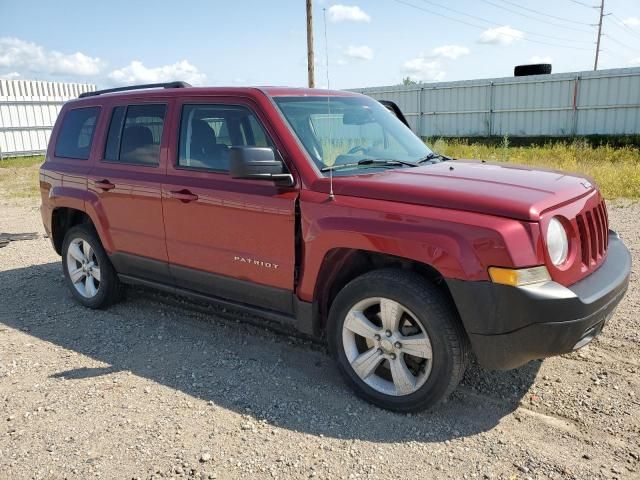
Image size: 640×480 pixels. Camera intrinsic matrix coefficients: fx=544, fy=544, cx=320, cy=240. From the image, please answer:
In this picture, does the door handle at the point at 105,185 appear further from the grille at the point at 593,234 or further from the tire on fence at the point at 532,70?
the tire on fence at the point at 532,70

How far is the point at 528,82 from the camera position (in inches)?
877

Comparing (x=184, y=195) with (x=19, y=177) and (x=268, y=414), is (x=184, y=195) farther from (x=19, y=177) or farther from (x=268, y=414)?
(x=19, y=177)

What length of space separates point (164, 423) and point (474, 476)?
5.86ft

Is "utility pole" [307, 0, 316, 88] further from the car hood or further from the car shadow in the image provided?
the car hood

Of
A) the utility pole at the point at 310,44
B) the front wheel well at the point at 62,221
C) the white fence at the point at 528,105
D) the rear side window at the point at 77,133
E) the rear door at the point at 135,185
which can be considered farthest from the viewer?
the white fence at the point at 528,105

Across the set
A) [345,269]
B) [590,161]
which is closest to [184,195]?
[345,269]

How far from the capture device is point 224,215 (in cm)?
389

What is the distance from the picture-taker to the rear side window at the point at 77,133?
5062 millimetres

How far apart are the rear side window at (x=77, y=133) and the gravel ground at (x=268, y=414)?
1.70 metres

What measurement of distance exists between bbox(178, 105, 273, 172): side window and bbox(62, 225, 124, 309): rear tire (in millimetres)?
1514

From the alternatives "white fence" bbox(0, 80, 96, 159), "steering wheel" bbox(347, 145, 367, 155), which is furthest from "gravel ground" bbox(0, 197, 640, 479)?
"white fence" bbox(0, 80, 96, 159)

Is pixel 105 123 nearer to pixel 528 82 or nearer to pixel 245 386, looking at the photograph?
pixel 245 386

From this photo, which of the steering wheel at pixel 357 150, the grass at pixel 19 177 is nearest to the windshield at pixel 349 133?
the steering wheel at pixel 357 150

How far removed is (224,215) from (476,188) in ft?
5.78
